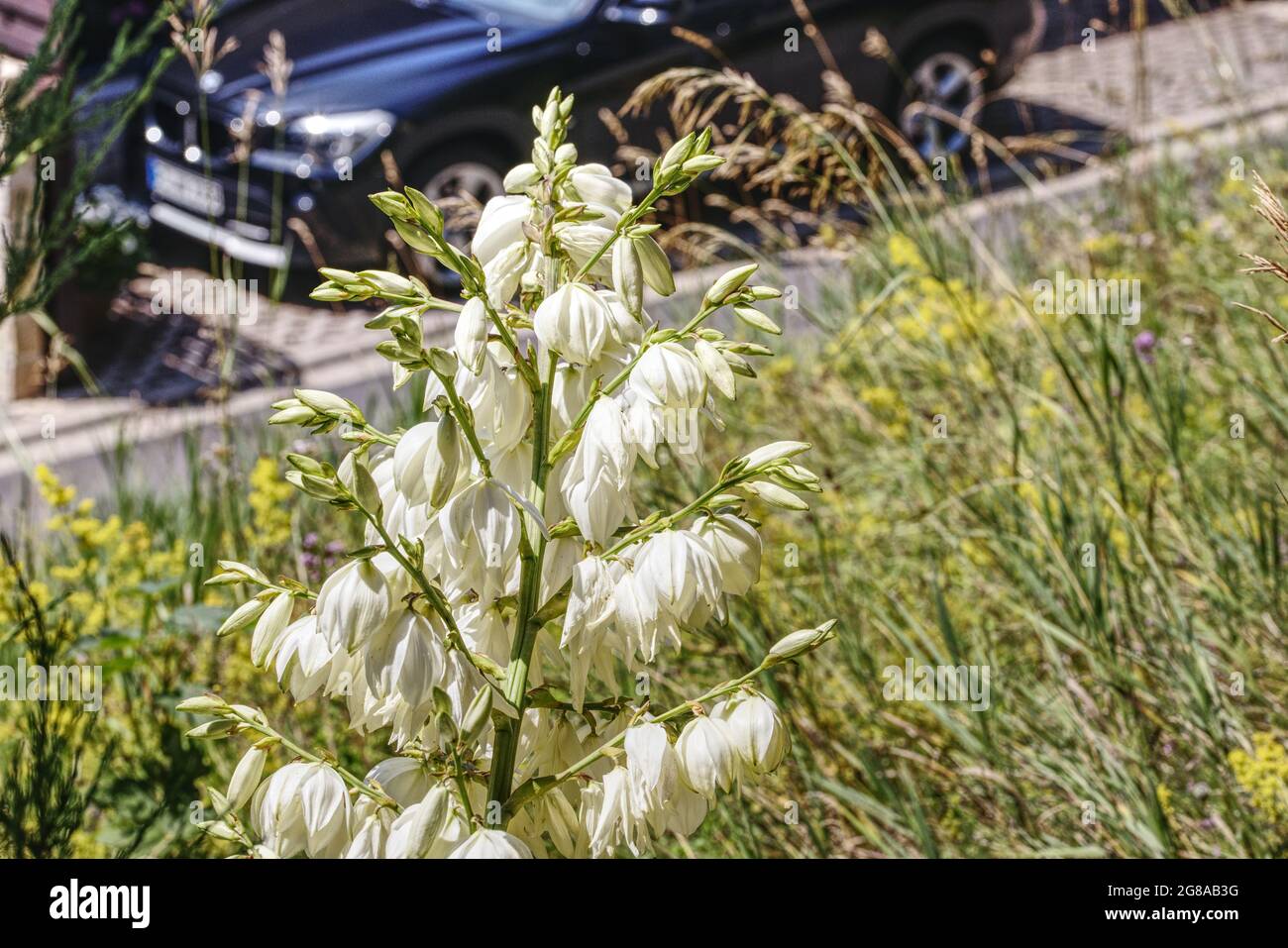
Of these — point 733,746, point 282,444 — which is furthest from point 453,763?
point 282,444

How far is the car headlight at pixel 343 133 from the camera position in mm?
6484

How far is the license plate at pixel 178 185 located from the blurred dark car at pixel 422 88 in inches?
0.4

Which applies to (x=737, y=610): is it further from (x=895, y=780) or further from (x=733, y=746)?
(x=733, y=746)

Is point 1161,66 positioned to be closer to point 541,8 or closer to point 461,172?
point 541,8

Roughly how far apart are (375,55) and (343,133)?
0.66 meters

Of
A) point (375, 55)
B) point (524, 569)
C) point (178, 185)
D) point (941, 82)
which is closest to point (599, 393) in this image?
point (524, 569)

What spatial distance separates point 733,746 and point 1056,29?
40.9ft

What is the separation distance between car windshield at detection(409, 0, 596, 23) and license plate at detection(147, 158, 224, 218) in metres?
1.86

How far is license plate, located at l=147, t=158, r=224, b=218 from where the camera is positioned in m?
7.12

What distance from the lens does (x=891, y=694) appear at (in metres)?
2.29

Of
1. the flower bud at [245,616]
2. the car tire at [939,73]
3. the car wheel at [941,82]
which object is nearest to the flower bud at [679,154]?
the flower bud at [245,616]

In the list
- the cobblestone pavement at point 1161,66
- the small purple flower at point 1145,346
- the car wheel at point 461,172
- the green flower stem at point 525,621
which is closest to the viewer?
the green flower stem at point 525,621

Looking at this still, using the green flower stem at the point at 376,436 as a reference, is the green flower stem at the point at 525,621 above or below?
below

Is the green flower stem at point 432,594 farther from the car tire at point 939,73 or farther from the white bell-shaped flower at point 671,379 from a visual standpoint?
the car tire at point 939,73
